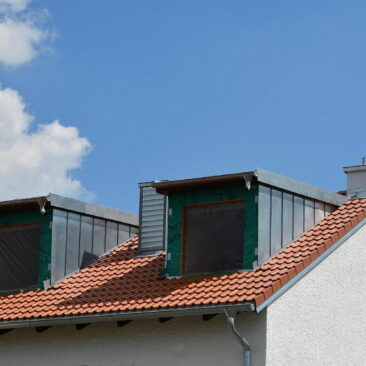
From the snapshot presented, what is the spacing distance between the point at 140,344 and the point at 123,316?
70 cm

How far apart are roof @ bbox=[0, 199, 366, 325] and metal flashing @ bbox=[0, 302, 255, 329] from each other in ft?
0.22

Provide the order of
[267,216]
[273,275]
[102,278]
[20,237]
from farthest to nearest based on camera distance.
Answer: [20,237] < [102,278] < [267,216] < [273,275]

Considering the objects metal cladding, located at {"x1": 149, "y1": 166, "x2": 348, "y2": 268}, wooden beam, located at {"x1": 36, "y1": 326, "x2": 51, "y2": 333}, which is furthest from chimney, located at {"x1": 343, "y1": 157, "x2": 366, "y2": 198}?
wooden beam, located at {"x1": 36, "y1": 326, "x2": 51, "y2": 333}

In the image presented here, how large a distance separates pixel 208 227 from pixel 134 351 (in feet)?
8.84

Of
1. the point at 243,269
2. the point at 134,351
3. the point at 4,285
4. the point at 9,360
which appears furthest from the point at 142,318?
the point at 4,285

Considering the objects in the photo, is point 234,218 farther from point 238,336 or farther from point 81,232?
point 81,232

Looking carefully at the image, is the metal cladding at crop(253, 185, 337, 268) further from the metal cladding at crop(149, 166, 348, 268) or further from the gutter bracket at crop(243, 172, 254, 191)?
the gutter bracket at crop(243, 172, 254, 191)

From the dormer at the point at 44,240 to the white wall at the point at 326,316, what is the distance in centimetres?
560

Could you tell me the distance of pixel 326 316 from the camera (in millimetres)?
18172

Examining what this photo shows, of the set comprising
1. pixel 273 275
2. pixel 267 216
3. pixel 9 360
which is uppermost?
pixel 267 216

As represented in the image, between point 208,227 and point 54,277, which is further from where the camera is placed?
point 54,277

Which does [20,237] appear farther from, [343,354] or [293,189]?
[343,354]

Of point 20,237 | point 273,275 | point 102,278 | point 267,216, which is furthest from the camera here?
point 20,237

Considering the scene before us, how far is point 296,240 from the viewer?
19391mm
